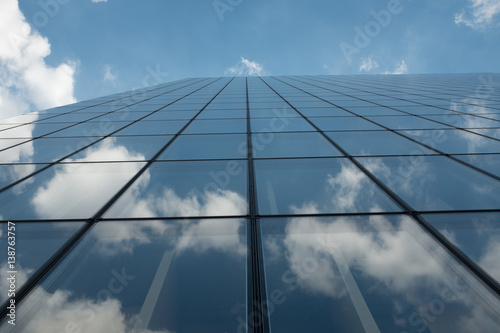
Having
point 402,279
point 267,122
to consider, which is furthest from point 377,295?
point 267,122

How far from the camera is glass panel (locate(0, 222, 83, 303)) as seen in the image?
3137mm

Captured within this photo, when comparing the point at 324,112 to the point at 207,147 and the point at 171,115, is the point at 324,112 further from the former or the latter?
the point at 171,115

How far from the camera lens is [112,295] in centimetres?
289

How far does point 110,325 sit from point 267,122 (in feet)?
23.5

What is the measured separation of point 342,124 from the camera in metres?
8.41

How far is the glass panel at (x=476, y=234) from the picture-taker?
3176mm

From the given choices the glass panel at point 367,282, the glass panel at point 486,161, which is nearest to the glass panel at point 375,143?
the glass panel at point 486,161

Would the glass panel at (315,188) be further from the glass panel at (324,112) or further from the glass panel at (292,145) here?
the glass panel at (324,112)

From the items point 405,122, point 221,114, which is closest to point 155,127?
point 221,114

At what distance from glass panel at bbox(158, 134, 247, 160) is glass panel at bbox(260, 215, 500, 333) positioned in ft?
9.43

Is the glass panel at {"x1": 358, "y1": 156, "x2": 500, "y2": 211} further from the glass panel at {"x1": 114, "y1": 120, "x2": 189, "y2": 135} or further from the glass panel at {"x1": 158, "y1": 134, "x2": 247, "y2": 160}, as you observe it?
the glass panel at {"x1": 114, "y1": 120, "x2": 189, "y2": 135}

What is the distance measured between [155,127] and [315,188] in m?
5.89

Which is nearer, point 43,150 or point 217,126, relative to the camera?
point 43,150

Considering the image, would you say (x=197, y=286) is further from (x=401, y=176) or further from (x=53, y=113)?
(x=53, y=113)
